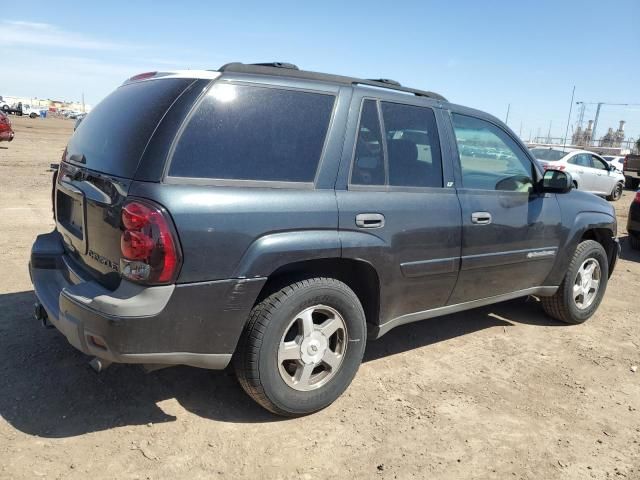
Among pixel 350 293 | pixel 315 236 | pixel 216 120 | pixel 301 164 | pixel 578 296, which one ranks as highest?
pixel 216 120

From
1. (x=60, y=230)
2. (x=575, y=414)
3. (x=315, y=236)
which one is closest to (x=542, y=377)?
(x=575, y=414)

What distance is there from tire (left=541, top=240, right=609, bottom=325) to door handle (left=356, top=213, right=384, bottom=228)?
2.44 meters

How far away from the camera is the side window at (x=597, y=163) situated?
16078 millimetres

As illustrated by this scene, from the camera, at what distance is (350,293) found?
10.2ft

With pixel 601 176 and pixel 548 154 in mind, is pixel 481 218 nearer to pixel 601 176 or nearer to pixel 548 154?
pixel 548 154

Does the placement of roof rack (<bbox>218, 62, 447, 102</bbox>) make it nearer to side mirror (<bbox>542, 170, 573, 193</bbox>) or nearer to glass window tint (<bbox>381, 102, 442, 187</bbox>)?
glass window tint (<bbox>381, 102, 442, 187</bbox>)

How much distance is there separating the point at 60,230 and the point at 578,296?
14.6 ft

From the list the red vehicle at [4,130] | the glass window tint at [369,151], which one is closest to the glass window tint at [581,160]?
the glass window tint at [369,151]

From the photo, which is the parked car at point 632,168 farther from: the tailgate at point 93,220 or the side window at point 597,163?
the tailgate at point 93,220

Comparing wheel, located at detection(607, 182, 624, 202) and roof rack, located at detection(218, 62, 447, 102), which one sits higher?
roof rack, located at detection(218, 62, 447, 102)

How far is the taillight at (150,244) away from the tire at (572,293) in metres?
3.69

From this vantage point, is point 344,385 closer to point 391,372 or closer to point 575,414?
point 391,372

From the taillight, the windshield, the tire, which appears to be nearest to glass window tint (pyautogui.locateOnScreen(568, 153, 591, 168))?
the windshield

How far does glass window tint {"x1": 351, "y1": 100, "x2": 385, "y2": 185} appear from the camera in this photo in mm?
3160
